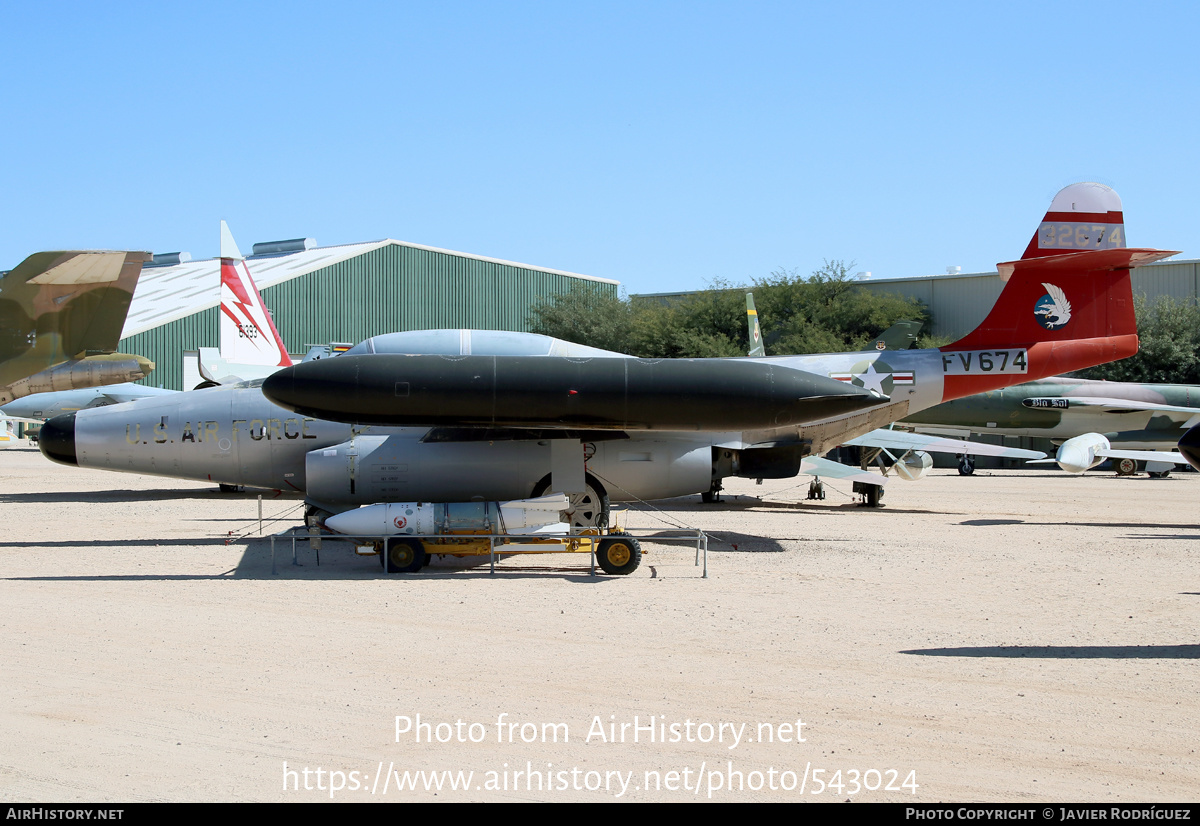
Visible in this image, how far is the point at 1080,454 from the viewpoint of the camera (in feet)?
69.3

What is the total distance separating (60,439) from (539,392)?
325 inches

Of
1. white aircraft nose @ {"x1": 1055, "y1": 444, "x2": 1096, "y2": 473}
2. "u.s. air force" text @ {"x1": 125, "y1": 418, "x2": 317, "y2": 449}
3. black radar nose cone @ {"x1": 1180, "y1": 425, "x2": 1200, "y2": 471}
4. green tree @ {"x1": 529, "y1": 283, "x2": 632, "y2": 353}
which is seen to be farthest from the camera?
green tree @ {"x1": 529, "y1": 283, "x2": 632, "y2": 353}

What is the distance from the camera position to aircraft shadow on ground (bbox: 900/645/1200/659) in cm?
784

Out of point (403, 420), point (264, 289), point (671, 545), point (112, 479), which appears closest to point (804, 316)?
point (264, 289)

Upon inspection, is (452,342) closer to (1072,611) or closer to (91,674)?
(91,674)

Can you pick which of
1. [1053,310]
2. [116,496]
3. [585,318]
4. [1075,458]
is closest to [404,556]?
[1053,310]

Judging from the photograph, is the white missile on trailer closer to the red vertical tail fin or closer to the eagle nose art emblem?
the red vertical tail fin

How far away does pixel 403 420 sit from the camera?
11344mm

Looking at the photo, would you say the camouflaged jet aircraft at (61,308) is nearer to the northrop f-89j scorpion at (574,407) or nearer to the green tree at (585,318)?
the northrop f-89j scorpion at (574,407)

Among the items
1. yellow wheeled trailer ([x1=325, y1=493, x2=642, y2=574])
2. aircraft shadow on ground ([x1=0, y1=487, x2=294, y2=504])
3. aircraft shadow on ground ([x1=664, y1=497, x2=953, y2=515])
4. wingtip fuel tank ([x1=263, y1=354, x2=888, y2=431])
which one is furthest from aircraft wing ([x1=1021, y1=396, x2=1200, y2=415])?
aircraft shadow on ground ([x1=0, y1=487, x2=294, y2=504])

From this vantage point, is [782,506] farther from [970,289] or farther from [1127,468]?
[970,289]

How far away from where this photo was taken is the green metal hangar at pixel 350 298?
45.2 m

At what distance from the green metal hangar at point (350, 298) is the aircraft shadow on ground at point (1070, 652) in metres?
42.1

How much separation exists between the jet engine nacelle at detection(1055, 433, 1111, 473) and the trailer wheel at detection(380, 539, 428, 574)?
583 inches
